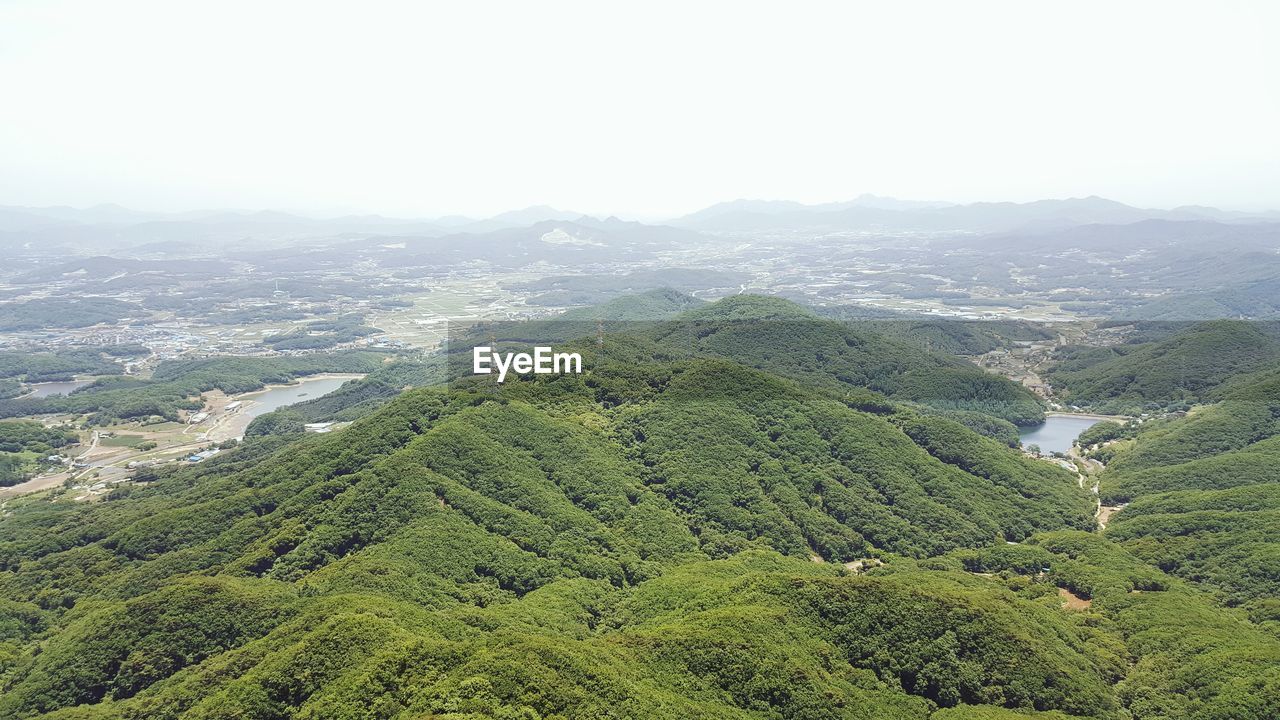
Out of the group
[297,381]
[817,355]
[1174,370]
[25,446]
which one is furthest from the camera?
[297,381]

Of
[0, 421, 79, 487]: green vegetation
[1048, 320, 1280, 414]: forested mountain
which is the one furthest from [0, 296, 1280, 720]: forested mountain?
[1048, 320, 1280, 414]: forested mountain

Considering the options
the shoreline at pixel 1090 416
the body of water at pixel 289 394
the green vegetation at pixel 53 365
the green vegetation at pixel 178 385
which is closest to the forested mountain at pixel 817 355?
the shoreline at pixel 1090 416

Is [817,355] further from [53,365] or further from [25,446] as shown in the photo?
[53,365]

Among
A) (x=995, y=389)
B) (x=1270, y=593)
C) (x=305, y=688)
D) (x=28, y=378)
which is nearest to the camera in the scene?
(x=305, y=688)

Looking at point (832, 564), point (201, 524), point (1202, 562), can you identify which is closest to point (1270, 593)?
point (1202, 562)

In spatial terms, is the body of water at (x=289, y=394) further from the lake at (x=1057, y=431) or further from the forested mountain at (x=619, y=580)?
the lake at (x=1057, y=431)

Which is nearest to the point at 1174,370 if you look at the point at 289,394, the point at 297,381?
the point at 289,394

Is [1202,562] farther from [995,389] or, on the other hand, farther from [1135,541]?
[995,389]
